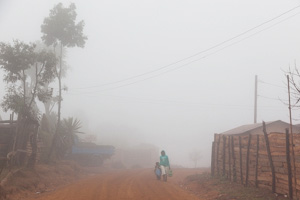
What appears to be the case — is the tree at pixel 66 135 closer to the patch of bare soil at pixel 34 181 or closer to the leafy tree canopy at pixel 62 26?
the patch of bare soil at pixel 34 181

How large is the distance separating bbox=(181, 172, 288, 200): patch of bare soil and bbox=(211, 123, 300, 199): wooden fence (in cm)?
34

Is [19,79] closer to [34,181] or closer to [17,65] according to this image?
[17,65]

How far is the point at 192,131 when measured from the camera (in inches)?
7037

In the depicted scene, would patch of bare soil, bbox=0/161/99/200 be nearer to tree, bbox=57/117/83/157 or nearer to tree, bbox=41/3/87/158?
tree, bbox=57/117/83/157

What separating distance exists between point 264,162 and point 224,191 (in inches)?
85.2

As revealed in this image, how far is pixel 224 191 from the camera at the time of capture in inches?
499

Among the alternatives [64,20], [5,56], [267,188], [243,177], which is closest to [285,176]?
[267,188]

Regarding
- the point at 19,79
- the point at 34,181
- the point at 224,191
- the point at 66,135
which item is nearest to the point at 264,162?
the point at 224,191

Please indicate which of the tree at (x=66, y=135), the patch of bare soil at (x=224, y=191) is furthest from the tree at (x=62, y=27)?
the patch of bare soil at (x=224, y=191)

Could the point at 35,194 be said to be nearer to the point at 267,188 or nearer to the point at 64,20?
the point at 267,188

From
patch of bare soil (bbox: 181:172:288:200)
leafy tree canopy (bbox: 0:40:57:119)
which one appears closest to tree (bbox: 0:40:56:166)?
leafy tree canopy (bbox: 0:40:57:119)

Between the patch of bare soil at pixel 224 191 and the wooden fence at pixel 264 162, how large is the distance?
34cm

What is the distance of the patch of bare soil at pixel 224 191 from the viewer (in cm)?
1084

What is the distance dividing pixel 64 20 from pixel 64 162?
1228 centimetres
